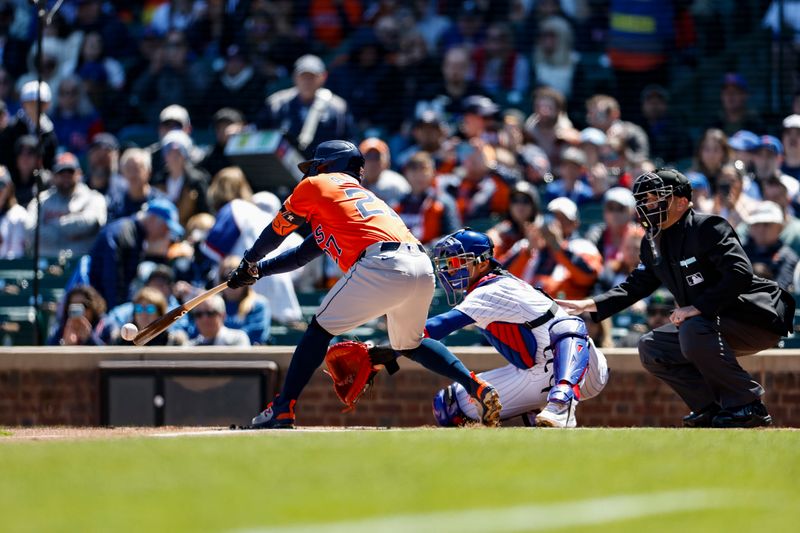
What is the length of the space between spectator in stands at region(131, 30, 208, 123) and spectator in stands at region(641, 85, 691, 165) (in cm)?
509

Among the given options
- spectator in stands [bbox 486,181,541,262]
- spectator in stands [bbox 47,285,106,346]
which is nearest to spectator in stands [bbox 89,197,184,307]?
spectator in stands [bbox 47,285,106,346]

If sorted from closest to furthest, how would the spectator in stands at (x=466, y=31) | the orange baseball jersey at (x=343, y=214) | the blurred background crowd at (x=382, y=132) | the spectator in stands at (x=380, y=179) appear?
the orange baseball jersey at (x=343, y=214), the blurred background crowd at (x=382, y=132), the spectator in stands at (x=380, y=179), the spectator in stands at (x=466, y=31)

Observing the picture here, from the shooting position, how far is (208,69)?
1628cm

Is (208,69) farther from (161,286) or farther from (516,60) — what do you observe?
(161,286)

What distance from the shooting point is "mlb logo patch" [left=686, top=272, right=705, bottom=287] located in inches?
313

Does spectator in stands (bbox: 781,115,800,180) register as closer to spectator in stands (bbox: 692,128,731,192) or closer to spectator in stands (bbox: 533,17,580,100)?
spectator in stands (bbox: 692,128,731,192)

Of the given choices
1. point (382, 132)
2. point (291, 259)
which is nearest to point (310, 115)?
point (382, 132)

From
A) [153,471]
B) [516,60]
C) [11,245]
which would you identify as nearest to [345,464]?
[153,471]

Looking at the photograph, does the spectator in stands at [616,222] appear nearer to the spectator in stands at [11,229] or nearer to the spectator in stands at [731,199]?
the spectator in stands at [731,199]

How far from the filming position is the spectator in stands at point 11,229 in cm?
1312

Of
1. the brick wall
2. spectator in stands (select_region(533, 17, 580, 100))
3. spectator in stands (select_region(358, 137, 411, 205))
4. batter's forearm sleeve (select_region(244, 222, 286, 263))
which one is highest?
spectator in stands (select_region(533, 17, 580, 100))

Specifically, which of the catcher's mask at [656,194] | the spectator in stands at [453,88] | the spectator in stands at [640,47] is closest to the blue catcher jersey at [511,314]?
the catcher's mask at [656,194]

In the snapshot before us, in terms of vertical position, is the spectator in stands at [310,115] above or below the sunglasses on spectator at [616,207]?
above

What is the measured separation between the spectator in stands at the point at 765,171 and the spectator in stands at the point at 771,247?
90 centimetres
